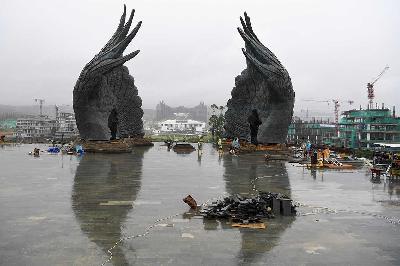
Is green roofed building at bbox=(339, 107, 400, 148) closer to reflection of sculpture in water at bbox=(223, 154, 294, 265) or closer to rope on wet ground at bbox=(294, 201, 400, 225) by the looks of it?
reflection of sculpture in water at bbox=(223, 154, 294, 265)

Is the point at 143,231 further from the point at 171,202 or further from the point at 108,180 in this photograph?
the point at 108,180

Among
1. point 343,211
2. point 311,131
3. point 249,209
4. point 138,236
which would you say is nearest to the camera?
point 138,236

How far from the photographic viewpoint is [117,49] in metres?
41.3

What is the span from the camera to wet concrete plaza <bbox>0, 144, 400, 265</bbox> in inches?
383

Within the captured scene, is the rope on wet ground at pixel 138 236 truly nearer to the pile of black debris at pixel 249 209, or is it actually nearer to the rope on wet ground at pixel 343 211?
the pile of black debris at pixel 249 209

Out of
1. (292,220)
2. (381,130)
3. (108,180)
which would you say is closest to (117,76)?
(108,180)

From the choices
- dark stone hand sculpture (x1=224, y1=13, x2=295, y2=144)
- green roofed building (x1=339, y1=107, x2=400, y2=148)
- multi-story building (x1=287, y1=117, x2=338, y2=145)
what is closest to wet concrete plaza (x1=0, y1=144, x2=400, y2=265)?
dark stone hand sculpture (x1=224, y1=13, x2=295, y2=144)

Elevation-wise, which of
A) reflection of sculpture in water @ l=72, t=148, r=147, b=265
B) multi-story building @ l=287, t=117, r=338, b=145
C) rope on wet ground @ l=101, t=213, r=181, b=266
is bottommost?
rope on wet ground @ l=101, t=213, r=181, b=266

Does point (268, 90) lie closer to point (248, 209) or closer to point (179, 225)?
point (248, 209)

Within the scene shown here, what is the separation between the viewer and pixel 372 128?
10669cm

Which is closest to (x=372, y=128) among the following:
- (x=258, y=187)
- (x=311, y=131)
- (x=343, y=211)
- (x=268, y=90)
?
(x=311, y=131)

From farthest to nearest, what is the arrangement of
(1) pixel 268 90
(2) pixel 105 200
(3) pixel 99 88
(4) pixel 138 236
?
1. (1) pixel 268 90
2. (3) pixel 99 88
3. (2) pixel 105 200
4. (4) pixel 138 236

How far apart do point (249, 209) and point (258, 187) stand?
6.89 metres

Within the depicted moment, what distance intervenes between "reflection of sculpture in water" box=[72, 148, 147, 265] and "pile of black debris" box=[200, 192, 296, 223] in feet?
9.14
